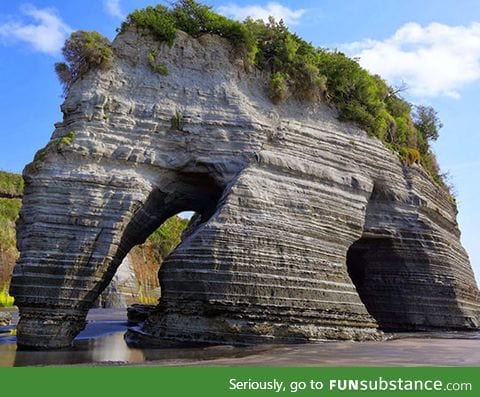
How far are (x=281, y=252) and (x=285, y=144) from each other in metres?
3.80

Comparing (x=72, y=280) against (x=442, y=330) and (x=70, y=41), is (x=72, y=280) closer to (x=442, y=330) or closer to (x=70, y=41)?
(x=70, y=41)

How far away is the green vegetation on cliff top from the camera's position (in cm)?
1625

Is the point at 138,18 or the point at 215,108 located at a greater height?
the point at 138,18

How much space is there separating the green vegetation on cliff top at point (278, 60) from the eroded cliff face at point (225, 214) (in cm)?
→ 45

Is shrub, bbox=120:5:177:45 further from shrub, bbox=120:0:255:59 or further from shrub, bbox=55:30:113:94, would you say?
shrub, bbox=55:30:113:94

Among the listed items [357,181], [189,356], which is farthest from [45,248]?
[357,181]

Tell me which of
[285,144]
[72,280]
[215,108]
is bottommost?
[72,280]

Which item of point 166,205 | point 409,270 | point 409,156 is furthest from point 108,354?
point 409,156

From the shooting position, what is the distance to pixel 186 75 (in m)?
16.8

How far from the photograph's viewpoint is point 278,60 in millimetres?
18172

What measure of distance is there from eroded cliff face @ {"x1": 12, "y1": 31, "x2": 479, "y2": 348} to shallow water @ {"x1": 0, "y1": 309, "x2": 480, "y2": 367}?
981mm

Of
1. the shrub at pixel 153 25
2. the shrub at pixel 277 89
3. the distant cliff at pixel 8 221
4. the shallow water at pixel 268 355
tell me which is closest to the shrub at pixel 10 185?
the distant cliff at pixel 8 221

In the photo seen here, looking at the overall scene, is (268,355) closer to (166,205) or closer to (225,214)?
(225,214)

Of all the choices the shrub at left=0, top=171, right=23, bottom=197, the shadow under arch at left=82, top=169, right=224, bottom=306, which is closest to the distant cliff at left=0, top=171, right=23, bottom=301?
the shrub at left=0, top=171, right=23, bottom=197
